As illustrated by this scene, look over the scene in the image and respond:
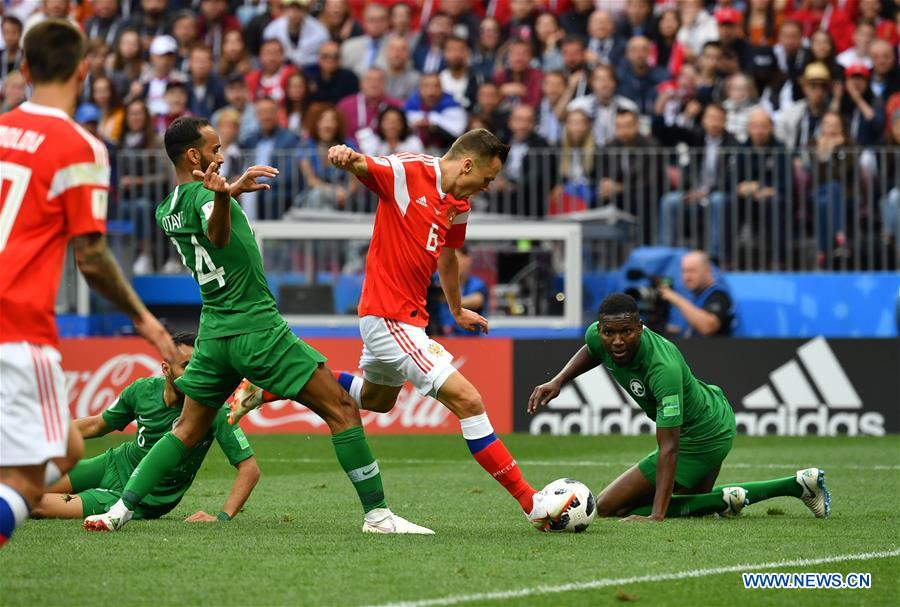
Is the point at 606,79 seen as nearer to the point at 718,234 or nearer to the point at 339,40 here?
the point at 718,234

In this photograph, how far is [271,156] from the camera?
61.8 feet

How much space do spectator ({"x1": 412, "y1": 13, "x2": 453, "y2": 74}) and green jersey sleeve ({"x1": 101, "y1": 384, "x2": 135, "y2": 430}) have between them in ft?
40.6

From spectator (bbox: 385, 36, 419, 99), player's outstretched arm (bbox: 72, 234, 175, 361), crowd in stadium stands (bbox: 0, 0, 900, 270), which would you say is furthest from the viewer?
spectator (bbox: 385, 36, 419, 99)

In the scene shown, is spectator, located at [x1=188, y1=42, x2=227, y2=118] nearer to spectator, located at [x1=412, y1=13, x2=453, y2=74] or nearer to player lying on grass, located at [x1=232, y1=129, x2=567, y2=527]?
spectator, located at [x1=412, y1=13, x2=453, y2=74]

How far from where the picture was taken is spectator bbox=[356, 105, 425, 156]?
1842 cm

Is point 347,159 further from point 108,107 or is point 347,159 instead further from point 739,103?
point 108,107

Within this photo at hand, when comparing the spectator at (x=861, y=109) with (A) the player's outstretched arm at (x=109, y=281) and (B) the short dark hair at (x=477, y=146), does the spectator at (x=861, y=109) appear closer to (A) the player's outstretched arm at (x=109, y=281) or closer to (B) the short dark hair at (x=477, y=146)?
(B) the short dark hair at (x=477, y=146)

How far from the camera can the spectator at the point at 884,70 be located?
1902 centimetres

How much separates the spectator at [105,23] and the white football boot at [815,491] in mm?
15317

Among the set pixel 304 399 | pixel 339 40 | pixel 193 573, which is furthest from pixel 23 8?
pixel 193 573

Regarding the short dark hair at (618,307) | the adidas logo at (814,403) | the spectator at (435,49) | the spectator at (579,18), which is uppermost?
the spectator at (579,18)

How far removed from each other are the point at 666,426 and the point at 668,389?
0.23 m

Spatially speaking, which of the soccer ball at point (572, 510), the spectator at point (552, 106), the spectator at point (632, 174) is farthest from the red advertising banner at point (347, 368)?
the soccer ball at point (572, 510)

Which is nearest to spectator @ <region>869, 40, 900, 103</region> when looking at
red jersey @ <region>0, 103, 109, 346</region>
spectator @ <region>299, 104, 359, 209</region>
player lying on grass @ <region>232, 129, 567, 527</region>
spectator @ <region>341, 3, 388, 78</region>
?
spectator @ <region>341, 3, 388, 78</region>
